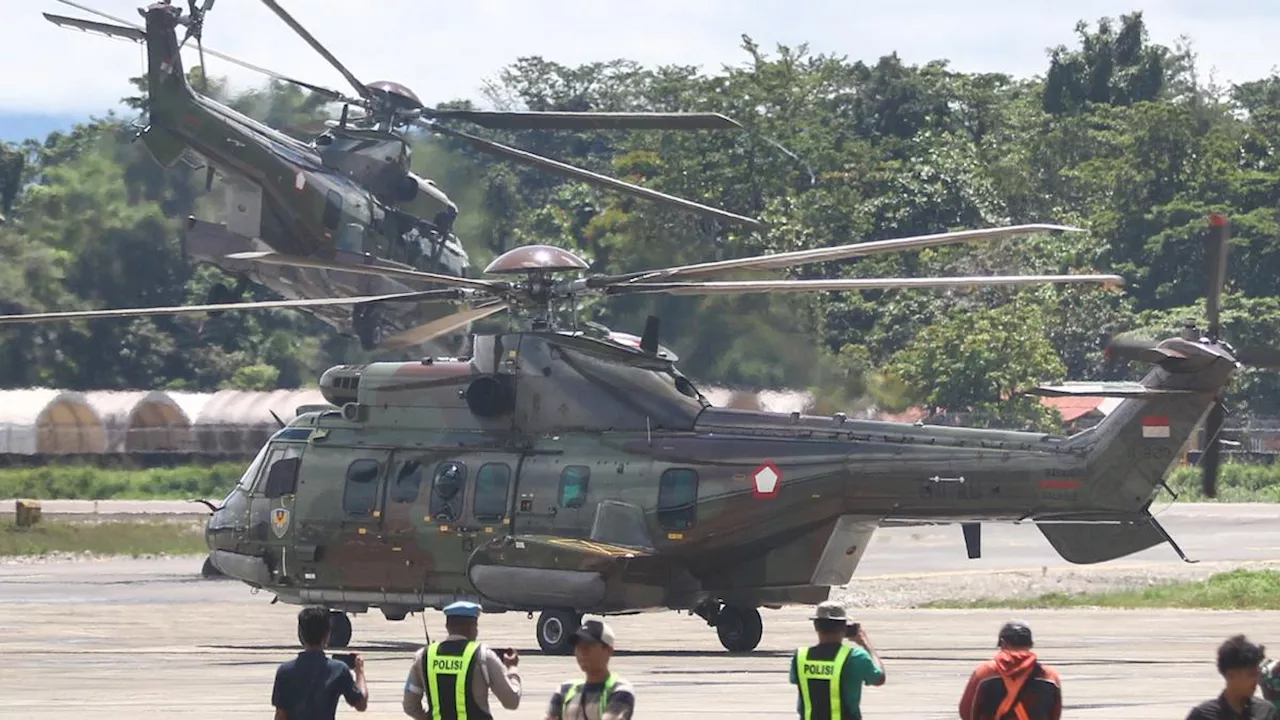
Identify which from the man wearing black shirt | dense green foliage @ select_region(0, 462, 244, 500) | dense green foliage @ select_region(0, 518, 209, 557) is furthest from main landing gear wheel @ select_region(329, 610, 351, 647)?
dense green foliage @ select_region(0, 462, 244, 500)

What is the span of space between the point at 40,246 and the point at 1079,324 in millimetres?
33536

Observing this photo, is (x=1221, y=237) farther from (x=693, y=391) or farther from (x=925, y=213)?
(x=925, y=213)

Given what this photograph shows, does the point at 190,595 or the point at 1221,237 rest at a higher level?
the point at 1221,237

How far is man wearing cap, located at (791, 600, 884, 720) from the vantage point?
35.0ft

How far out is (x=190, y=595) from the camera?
32.3 m

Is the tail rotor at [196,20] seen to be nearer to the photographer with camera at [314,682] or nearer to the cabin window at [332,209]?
the cabin window at [332,209]

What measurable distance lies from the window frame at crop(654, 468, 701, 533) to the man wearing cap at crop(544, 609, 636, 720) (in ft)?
41.2

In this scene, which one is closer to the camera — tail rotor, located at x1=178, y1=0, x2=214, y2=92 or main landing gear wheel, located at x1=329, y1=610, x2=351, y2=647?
main landing gear wheel, located at x1=329, y1=610, x2=351, y2=647

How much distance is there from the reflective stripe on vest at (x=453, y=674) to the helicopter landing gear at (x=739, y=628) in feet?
40.2

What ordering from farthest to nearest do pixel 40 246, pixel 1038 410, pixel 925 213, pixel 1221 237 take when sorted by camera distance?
pixel 925 213 → pixel 40 246 → pixel 1038 410 → pixel 1221 237

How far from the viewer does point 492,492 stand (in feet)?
76.3

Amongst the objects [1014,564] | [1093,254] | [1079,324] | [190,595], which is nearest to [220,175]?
[190,595]

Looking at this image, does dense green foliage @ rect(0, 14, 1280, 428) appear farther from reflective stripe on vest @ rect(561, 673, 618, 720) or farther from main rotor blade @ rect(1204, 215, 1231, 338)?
reflective stripe on vest @ rect(561, 673, 618, 720)

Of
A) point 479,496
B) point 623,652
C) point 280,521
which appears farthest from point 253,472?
point 623,652
